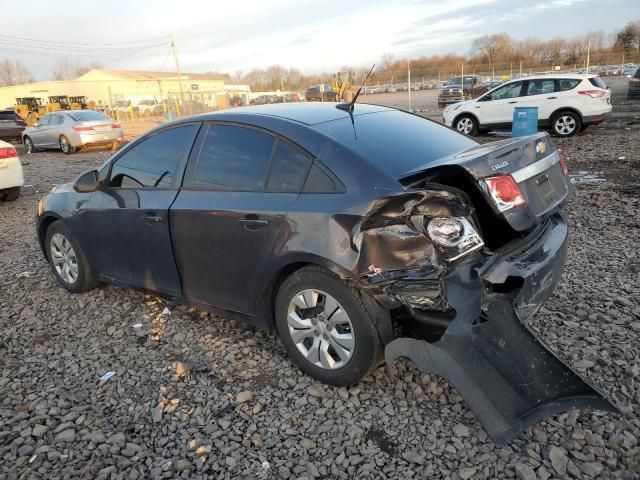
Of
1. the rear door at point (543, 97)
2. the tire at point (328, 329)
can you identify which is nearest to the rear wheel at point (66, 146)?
the rear door at point (543, 97)

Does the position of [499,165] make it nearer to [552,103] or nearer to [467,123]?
[552,103]

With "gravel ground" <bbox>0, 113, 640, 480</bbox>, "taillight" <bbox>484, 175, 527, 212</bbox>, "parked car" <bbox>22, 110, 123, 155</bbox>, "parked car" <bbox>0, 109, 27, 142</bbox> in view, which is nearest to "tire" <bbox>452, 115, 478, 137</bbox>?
"gravel ground" <bbox>0, 113, 640, 480</bbox>

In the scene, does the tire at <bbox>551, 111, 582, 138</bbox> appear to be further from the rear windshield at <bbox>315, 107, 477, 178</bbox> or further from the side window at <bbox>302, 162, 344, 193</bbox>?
the side window at <bbox>302, 162, 344, 193</bbox>

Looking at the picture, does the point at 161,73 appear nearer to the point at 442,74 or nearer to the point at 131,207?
the point at 442,74

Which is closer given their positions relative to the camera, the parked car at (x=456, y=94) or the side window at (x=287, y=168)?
the side window at (x=287, y=168)

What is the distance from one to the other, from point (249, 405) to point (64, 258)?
9.13 feet

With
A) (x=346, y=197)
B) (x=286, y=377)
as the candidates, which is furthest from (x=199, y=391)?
(x=346, y=197)

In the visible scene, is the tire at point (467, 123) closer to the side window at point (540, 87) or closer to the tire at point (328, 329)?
the side window at point (540, 87)

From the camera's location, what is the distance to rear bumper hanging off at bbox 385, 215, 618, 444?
2.45m

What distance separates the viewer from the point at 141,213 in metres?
3.80

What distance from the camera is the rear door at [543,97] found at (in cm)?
1367

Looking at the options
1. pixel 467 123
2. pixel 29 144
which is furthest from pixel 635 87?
pixel 29 144

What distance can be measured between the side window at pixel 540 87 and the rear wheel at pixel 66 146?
48.8ft

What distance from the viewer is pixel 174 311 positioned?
426cm
